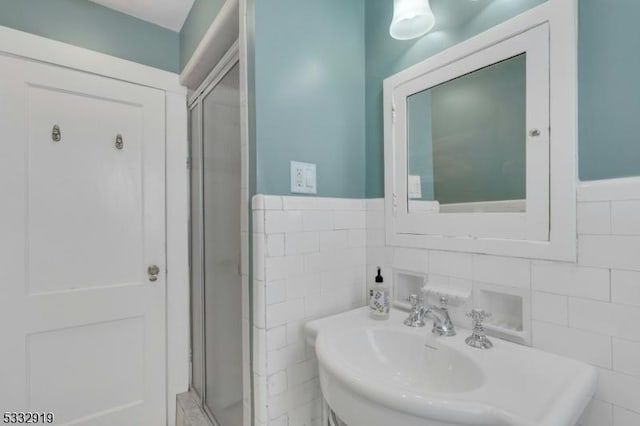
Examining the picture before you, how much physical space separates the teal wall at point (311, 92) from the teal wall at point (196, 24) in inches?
16.7

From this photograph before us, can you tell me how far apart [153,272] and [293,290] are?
102 centimetres

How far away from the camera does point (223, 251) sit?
150 centimetres

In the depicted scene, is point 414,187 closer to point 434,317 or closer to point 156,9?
point 434,317

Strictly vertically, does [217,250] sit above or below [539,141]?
below

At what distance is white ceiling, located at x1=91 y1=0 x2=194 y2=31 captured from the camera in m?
1.54

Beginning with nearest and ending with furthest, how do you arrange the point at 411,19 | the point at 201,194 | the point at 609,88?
the point at 609,88 < the point at 411,19 < the point at 201,194

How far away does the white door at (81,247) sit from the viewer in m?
1.33

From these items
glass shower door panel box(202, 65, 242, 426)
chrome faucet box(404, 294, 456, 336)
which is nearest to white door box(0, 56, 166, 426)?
glass shower door panel box(202, 65, 242, 426)

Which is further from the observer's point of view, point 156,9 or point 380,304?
point 156,9

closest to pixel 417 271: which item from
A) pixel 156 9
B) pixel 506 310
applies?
pixel 506 310

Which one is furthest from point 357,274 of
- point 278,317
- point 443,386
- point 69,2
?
point 69,2

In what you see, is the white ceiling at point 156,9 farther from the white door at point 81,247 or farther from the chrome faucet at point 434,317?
the chrome faucet at point 434,317

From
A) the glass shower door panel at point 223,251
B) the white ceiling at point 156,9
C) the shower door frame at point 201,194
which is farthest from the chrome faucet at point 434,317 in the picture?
the white ceiling at point 156,9

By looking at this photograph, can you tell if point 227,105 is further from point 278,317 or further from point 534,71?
point 534,71
